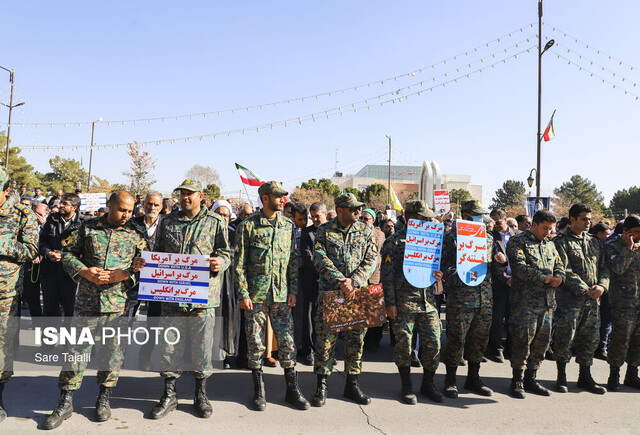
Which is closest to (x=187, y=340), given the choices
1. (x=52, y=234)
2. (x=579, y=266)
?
(x=52, y=234)

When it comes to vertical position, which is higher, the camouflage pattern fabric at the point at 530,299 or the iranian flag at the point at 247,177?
the iranian flag at the point at 247,177

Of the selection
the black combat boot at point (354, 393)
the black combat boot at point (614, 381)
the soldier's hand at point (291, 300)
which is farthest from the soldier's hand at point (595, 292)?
the soldier's hand at point (291, 300)

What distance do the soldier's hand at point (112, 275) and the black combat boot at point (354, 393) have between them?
2.46m

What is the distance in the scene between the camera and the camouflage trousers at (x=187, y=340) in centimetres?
403

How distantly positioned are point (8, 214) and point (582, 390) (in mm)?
6300

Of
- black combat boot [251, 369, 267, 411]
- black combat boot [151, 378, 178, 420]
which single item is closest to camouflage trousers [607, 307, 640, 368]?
black combat boot [251, 369, 267, 411]

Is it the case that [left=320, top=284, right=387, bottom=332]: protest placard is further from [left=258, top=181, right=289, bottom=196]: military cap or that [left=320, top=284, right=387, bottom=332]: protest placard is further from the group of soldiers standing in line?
[left=258, top=181, right=289, bottom=196]: military cap

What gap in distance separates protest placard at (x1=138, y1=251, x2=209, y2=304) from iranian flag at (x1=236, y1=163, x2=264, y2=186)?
4.49 meters

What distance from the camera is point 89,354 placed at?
12.6ft

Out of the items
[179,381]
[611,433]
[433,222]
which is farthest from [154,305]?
[611,433]

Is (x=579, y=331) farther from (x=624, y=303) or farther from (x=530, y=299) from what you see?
(x=530, y=299)

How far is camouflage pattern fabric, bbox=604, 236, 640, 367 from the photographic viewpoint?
5.08 meters

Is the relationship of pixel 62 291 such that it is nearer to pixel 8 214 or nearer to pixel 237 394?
pixel 8 214

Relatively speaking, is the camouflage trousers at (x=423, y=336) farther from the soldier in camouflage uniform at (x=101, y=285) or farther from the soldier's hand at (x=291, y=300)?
the soldier in camouflage uniform at (x=101, y=285)
